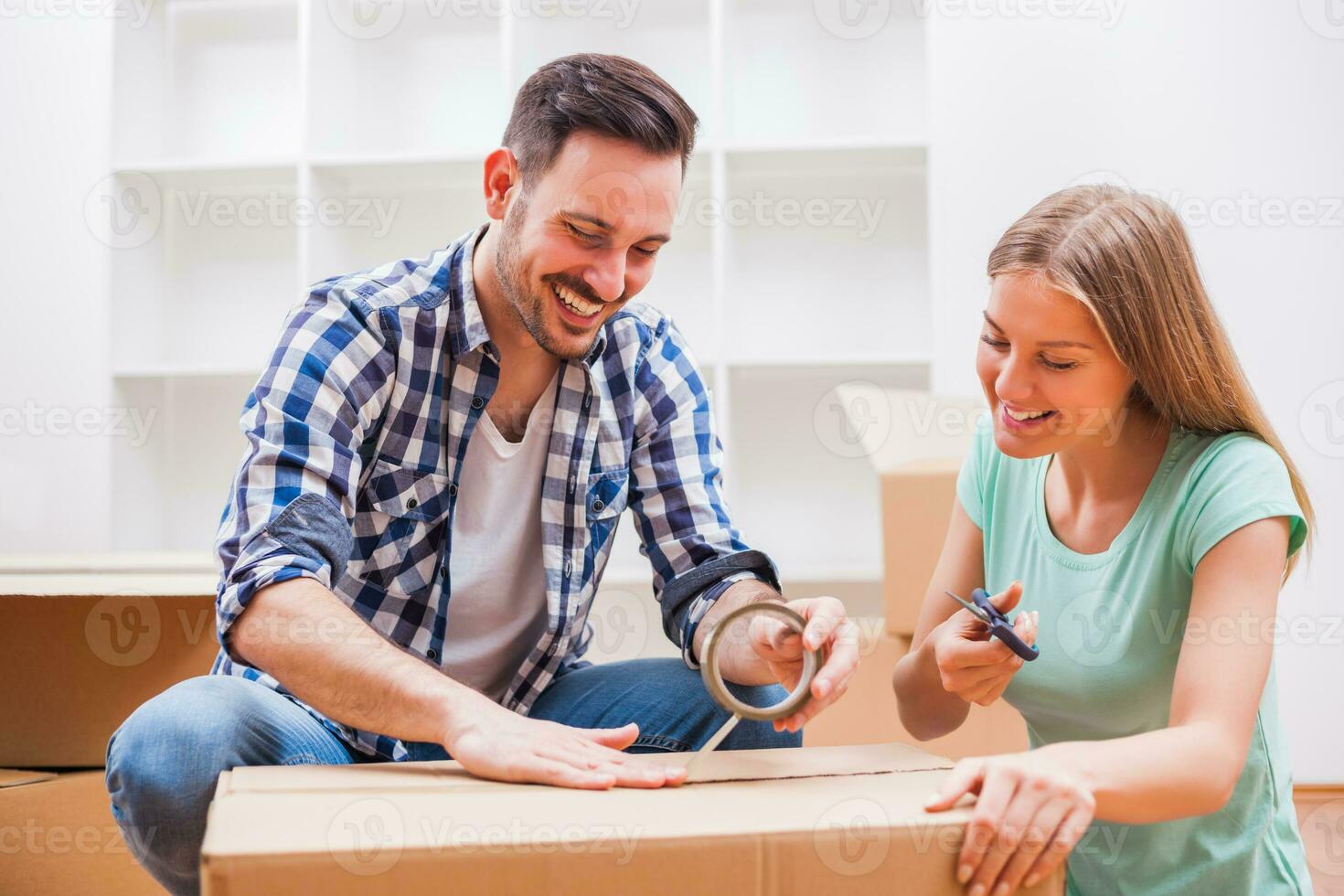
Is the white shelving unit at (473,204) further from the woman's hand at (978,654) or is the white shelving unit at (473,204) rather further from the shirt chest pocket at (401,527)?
the woman's hand at (978,654)

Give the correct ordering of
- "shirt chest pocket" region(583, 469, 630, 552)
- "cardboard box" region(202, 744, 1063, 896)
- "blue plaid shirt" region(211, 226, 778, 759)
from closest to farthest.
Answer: "cardboard box" region(202, 744, 1063, 896) < "blue plaid shirt" region(211, 226, 778, 759) < "shirt chest pocket" region(583, 469, 630, 552)

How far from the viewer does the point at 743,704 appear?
944 millimetres

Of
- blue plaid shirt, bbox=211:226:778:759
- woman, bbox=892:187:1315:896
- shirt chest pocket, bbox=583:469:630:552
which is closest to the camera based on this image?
woman, bbox=892:187:1315:896

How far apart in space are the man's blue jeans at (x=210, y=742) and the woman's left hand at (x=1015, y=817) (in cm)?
41

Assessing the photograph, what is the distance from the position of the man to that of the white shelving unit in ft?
3.74

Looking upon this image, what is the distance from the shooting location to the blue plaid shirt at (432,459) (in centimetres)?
109

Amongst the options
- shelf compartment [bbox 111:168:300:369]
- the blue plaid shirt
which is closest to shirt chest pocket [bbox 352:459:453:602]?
the blue plaid shirt

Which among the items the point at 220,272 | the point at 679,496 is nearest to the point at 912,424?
the point at 679,496

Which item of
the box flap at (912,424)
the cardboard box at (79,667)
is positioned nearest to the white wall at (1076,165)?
the box flap at (912,424)

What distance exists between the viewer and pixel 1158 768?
809 millimetres

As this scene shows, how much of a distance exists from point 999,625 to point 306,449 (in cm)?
66

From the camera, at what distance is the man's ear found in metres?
1.29

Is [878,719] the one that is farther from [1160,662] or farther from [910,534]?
[1160,662]

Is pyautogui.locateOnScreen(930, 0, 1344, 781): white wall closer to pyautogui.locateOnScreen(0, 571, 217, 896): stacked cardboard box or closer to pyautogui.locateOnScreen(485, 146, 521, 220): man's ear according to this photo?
pyautogui.locateOnScreen(485, 146, 521, 220): man's ear
